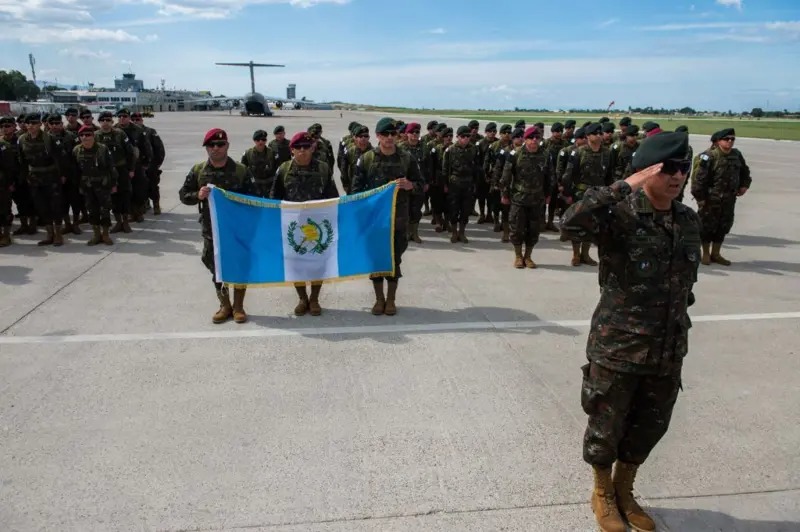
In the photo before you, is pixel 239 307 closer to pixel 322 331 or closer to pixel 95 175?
pixel 322 331

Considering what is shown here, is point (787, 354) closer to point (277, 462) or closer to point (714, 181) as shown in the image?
point (714, 181)

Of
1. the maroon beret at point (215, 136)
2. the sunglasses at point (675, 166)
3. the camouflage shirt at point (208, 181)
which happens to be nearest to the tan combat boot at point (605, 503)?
the sunglasses at point (675, 166)

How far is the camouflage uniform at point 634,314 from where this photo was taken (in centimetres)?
261

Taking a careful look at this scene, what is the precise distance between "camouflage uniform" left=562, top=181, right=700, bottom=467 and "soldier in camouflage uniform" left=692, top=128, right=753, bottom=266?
6.22 metres

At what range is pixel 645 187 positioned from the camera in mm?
2637

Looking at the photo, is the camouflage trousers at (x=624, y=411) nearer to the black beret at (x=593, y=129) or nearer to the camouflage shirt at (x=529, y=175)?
the camouflage shirt at (x=529, y=175)

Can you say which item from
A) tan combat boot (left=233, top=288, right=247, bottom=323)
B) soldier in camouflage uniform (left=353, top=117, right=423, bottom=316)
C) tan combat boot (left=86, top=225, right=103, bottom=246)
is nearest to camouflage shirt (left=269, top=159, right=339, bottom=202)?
soldier in camouflage uniform (left=353, top=117, right=423, bottom=316)

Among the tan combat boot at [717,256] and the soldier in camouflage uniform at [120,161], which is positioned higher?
the soldier in camouflage uniform at [120,161]

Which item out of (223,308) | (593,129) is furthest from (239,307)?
(593,129)

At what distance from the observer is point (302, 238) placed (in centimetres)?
596

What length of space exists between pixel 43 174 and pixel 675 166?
9.37 meters

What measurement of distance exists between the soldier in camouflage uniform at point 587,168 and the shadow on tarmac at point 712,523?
18.2 ft

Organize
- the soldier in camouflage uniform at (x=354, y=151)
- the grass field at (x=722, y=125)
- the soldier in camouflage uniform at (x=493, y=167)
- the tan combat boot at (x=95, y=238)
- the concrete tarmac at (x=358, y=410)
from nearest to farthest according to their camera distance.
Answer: the concrete tarmac at (x=358, y=410) < the soldier in camouflage uniform at (x=354, y=151) < the tan combat boot at (x=95, y=238) < the soldier in camouflage uniform at (x=493, y=167) < the grass field at (x=722, y=125)

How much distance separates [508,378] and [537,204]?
405cm
